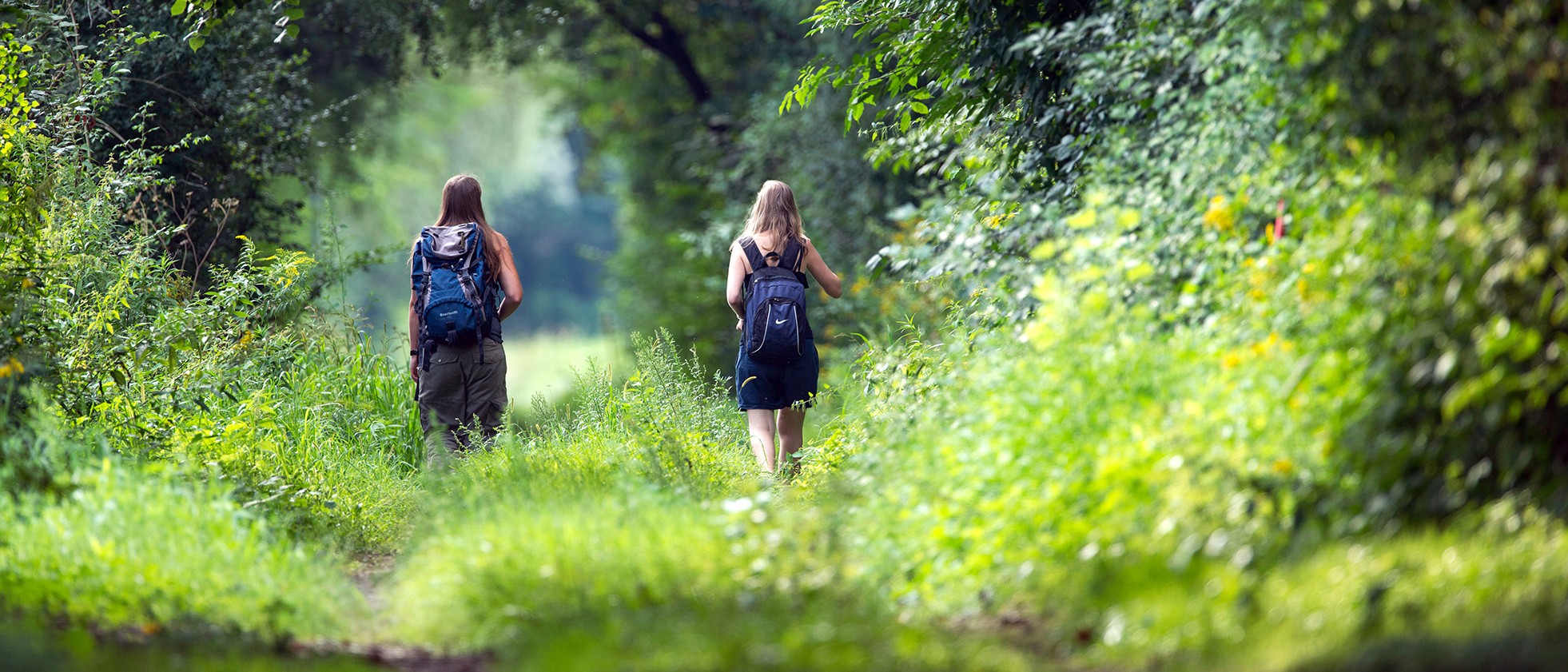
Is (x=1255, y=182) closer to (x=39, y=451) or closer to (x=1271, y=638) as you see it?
(x=1271, y=638)

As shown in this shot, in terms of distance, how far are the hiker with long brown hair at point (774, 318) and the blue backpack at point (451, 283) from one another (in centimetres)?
133

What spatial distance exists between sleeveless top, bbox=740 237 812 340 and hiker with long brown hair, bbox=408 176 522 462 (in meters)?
1.20

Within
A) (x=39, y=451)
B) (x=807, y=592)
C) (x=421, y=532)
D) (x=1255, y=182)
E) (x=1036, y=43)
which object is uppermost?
(x=1036, y=43)

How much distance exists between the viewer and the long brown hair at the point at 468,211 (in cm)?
704

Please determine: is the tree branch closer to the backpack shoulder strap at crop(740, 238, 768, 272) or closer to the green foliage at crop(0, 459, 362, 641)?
the backpack shoulder strap at crop(740, 238, 768, 272)

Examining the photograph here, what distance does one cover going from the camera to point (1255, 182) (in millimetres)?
4762

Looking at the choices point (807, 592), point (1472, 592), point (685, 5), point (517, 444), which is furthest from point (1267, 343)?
point (685, 5)

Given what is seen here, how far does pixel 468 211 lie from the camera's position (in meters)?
7.06

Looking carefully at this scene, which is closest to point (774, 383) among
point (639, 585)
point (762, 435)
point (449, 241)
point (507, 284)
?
point (762, 435)

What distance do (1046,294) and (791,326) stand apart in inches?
98.5

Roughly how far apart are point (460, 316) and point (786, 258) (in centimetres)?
172

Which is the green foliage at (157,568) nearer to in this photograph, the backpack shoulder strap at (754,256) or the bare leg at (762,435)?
the bare leg at (762,435)

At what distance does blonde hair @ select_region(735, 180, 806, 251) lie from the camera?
6992 millimetres

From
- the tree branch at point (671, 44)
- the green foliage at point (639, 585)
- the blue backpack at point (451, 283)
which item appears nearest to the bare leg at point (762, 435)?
the green foliage at point (639, 585)
